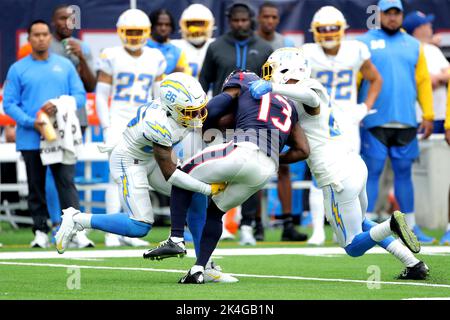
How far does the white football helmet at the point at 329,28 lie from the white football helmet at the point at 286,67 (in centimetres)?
295

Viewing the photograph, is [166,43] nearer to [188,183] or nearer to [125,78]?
[125,78]

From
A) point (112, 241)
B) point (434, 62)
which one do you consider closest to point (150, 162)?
point (112, 241)

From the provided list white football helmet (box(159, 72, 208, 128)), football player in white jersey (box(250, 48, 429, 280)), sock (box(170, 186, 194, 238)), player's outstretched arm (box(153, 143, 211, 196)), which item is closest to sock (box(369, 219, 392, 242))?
football player in white jersey (box(250, 48, 429, 280))

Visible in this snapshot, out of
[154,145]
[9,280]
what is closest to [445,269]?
[154,145]

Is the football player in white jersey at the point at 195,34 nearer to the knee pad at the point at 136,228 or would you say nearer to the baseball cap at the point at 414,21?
the baseball cap at the point at 414,21

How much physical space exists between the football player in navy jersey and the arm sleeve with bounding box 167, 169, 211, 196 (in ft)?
0.24

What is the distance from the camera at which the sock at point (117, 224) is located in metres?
7.69

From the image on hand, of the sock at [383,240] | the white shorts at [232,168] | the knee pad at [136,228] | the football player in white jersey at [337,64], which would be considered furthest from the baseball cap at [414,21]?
the knee pad at [136,228]

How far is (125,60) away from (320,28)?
70.0 inches

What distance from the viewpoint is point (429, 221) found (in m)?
12.8

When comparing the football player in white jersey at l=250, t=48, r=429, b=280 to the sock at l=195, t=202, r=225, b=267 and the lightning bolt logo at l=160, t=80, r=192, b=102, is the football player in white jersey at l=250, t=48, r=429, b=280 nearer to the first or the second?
the lightning bolt logo at l=160, t=80, r=192, b=102

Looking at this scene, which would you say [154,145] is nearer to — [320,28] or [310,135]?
[310,135]

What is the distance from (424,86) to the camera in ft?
36.6

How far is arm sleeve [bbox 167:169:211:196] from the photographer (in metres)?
7.26
